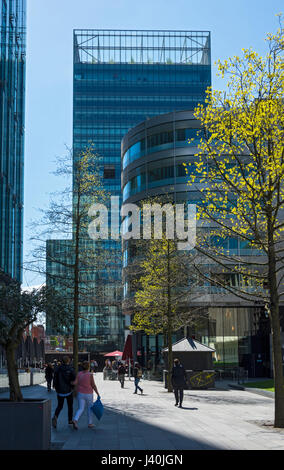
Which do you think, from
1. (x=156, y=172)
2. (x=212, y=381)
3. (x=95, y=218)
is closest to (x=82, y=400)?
(x=95, y=218)

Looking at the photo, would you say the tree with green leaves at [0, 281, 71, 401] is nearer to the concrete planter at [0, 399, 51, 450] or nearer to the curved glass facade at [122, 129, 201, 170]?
the concrete planter at [0, 399, 51, 450]

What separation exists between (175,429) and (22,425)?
527 centimetres

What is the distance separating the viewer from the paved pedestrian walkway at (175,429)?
11938mm

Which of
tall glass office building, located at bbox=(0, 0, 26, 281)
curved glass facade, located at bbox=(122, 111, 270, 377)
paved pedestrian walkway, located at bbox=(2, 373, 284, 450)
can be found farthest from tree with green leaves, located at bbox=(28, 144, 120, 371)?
tall glass office building, located at bbox=(0, 0, 26, 281)

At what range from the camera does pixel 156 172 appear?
54.4 metres

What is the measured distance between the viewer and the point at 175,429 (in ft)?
Result: 47.4

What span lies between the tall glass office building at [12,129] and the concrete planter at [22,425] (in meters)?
60.8

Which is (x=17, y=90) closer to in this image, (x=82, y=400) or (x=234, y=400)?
(x=234, y=400)

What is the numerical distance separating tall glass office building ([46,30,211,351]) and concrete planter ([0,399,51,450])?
382 ft

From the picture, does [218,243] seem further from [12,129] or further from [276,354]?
[12,129]

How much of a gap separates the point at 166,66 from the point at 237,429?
141810mm

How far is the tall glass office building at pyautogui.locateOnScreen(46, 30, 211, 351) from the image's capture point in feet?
443

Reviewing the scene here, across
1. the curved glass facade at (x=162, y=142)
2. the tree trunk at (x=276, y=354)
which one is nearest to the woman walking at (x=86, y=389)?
the tree trunk at (x=276, y=354)

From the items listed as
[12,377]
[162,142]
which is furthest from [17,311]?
[162,142]
